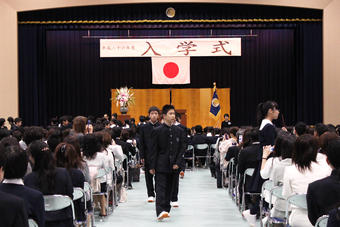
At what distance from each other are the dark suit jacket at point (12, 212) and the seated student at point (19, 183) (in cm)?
37

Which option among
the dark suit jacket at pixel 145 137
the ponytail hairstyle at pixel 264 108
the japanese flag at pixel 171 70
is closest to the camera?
the ponytail hairstyle at pixel 264 108

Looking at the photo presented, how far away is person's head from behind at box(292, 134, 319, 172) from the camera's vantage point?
4.25 meters

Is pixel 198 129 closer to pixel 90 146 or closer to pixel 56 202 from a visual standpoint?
pixel 90 146

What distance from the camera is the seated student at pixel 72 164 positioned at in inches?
193

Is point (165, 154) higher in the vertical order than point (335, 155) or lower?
lower

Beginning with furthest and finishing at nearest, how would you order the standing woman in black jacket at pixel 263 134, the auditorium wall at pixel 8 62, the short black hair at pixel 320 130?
the auditorium wall at pixel 8 62
the short black hair at pixel 320 130
the standing woman in black jacket at pixel 263 134

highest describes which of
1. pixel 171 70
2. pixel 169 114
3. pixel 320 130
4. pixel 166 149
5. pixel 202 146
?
pixel 171 70

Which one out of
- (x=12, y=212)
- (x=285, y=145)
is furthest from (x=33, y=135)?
(x=12, y=212)

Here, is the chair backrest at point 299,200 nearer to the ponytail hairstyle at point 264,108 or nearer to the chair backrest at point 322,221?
the chair backrest at point 322,221

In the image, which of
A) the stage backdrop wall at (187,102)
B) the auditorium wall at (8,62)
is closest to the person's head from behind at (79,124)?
the auditorium wall at (8,62)

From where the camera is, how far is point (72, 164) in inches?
196

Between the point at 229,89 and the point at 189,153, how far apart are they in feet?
22.5

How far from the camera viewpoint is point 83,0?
15.7 m

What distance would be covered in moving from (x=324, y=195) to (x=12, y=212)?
205 centimetres
